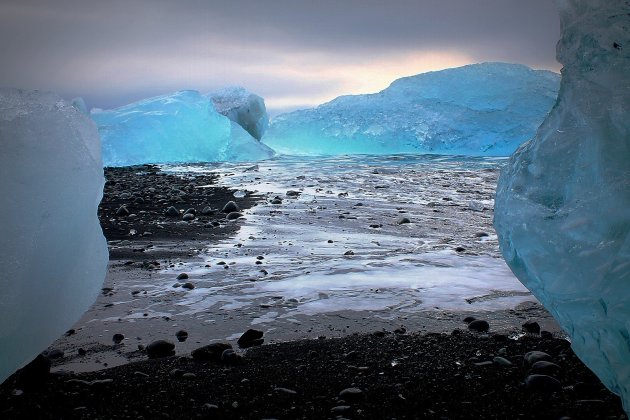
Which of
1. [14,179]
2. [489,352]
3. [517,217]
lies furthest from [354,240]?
[14,179]

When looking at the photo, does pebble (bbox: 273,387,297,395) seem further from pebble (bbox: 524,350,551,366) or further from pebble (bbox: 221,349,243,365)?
pebble (bbox: 524,350,551,366)

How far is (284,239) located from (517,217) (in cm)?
401

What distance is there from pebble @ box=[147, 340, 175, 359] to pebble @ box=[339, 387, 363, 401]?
40.4 inches

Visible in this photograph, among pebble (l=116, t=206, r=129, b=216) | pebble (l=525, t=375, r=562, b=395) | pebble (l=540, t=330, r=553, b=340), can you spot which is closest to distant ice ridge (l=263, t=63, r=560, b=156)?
pebble (l=116, t=206, r=129, b=216)

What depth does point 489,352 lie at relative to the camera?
9.30 feet

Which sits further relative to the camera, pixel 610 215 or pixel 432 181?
pixel 432 181

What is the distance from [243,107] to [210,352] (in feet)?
83.9

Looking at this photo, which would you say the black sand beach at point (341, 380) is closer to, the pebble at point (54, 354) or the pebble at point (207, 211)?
the pebble at point (54, 354)

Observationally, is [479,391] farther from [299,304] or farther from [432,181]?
[432,181]

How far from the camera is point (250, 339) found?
320cm

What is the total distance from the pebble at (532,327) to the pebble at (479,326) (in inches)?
8.0

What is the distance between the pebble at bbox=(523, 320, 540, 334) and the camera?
10.5ft

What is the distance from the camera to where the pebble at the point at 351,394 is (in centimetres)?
234

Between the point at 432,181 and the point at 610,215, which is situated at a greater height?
the point at 610,215
